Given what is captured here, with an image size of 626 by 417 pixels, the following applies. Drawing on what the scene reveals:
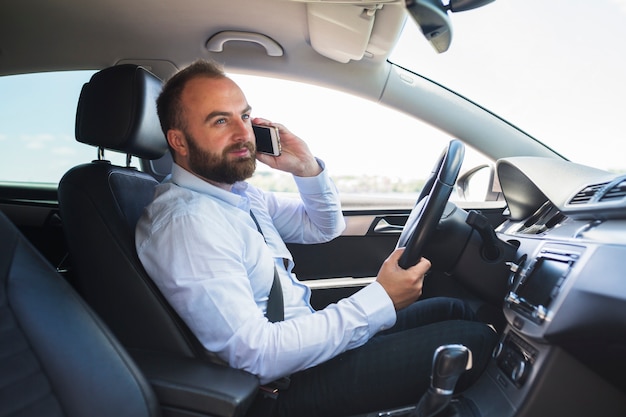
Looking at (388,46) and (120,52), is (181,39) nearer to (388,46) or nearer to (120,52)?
(120,52)

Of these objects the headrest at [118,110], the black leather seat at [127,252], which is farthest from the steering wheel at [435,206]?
the headrest at [118,110]

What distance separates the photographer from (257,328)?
1106 millimetres

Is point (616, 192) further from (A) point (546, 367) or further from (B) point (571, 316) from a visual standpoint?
(A) point (546, 367)

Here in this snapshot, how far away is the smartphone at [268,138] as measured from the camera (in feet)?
5.33

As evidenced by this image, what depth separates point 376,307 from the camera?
1.22 meters

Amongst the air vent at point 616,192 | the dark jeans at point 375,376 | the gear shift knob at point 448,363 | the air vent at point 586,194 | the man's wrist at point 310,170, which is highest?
the air vent at point 616,192

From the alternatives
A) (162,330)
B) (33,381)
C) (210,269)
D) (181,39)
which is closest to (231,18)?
(181,39)

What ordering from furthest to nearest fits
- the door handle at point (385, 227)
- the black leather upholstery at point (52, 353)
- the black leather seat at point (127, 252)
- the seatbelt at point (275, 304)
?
the door handle at point (385, 227)
the seatbelt at point (275, 304)
the black leather seat at point (127, 252)
the black leather upholstery at point (52, 353)

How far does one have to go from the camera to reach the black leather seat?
1.03 meters

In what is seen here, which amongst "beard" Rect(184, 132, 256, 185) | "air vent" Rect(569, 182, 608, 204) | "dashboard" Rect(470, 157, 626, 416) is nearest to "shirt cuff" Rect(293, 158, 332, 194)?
"beard" Rect(184, 132, 256, 185)

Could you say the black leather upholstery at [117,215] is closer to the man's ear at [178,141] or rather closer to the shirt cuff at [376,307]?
the man's ear at [178,141]

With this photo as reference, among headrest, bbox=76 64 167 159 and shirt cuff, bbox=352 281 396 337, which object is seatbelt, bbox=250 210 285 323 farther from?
headrest, bbox=76 64 167 159

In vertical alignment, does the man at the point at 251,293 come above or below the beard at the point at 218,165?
below

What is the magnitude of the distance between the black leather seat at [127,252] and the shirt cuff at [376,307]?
0.34m
